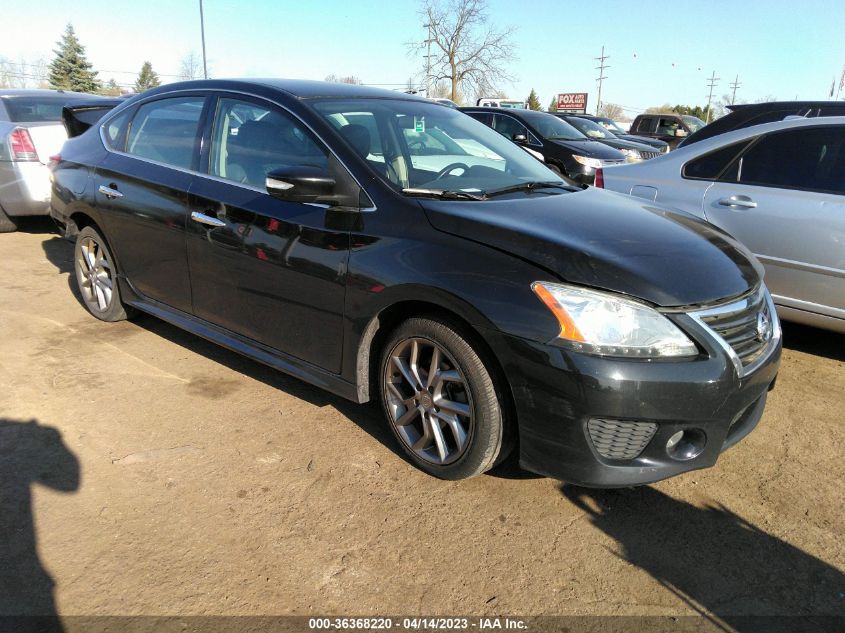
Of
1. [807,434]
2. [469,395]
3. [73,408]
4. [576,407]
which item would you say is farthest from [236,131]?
[807,434]

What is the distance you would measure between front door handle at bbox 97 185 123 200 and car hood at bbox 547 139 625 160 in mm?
7822

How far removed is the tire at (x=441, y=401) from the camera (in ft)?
8.43

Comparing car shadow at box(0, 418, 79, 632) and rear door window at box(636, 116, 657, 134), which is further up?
rear door window at box(636, 116, 657, 134)

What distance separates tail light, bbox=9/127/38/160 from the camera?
664 centimetres

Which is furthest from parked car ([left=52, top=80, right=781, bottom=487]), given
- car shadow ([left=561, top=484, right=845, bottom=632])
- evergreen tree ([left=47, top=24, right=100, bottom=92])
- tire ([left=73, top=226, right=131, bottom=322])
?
evergreen tree ([left=47, top=24, right=100, bottom=92])

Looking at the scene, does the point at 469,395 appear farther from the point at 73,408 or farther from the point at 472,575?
the point at 73,408

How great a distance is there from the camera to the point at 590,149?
34.8ft

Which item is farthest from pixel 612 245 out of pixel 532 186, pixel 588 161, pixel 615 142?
pixel 615 142

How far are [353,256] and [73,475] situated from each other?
5.27ft

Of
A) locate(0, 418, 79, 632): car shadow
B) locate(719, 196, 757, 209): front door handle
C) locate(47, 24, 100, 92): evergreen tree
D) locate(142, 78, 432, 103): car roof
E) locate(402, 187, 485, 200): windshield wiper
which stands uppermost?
locate(47, 24, 100, 92): evergreen tree

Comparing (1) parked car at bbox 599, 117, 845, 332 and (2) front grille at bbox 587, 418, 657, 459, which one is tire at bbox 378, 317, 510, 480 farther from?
(1) parked car at bbox 599, 117, 845, 332

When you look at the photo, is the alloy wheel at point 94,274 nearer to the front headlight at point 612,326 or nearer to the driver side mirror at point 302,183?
the driver side mirror at point 302,183

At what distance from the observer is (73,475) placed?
286 centimetres

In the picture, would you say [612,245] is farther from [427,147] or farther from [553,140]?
[553,140]
